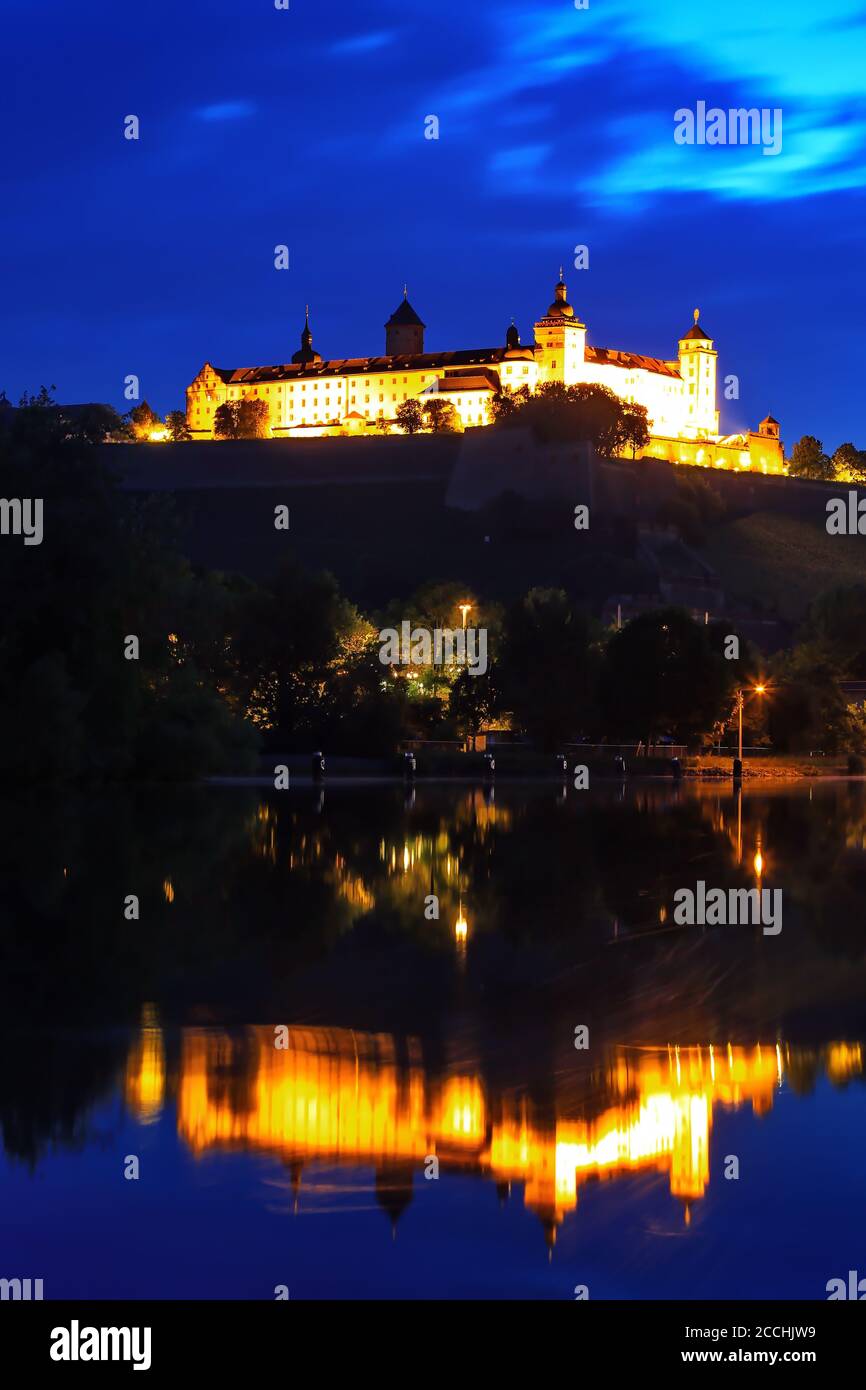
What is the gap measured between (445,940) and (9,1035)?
12.6ft

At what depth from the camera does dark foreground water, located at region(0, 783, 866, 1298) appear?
5.08 meters

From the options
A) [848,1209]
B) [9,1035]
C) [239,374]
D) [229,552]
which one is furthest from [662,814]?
[239,374]

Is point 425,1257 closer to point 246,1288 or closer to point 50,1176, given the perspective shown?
point 246,1288

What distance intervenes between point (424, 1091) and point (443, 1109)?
304 millimetres

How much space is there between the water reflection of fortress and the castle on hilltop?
142510 millimetres

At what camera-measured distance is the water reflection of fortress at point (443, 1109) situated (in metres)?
5.91

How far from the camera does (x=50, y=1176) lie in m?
5.76

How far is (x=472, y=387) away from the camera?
15188 cm
